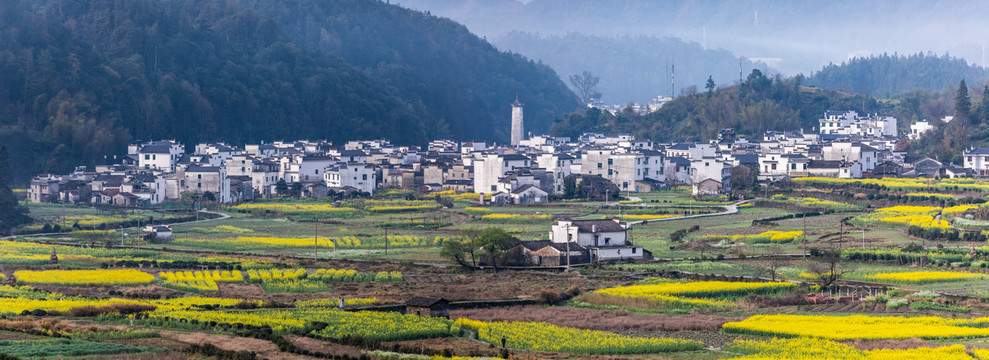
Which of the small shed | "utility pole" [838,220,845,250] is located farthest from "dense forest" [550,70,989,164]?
the small shed

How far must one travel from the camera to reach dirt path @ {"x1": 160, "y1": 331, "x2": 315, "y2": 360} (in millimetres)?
24609

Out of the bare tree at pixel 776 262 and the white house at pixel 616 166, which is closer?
the bare tree at pixel 776 262

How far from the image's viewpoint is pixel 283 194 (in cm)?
7888

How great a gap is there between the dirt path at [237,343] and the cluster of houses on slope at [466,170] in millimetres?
45509

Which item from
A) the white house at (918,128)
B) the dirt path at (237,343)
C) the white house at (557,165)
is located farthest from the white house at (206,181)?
the white house at (918,128)

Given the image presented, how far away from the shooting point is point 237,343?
84.7ft

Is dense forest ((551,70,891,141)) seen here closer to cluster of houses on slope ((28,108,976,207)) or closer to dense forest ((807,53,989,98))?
cluster of houses on slope ((28,108,976,207))

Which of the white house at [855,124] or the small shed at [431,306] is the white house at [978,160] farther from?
the small shed at [431,306]

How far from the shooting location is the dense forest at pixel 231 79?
91.8 metres

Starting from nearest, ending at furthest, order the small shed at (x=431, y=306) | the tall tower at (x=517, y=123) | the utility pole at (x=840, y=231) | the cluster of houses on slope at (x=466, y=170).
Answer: the small shed at (x=431, y=306) < the utility pole at (x=840, y=231) < the cluster of houses on slope at (x=466, y=170) < the tall tower at (x=517, y=123)

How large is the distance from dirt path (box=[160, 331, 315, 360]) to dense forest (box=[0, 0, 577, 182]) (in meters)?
58.7

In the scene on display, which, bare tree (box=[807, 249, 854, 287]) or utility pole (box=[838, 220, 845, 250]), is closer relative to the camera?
bare tree (box=[807, 249, 854, 287])

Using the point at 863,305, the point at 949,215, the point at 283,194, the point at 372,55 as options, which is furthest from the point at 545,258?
the point at 372,55

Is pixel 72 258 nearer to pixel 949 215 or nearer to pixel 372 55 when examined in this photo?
pixel 949 215
